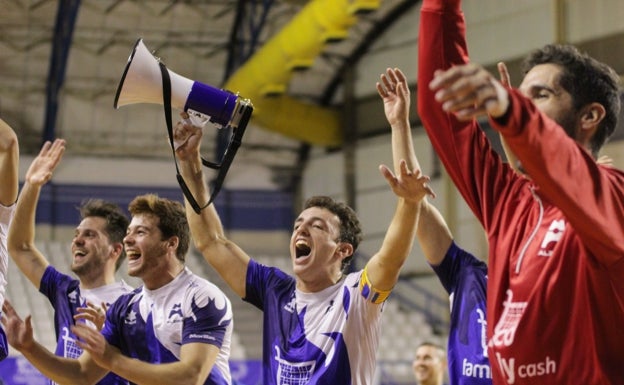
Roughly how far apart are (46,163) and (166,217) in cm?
92

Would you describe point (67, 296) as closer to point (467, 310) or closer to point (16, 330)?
point (16, 330)

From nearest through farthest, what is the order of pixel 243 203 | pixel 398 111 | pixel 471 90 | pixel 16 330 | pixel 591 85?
pixel 471 90 < pixel 591 85 < pixel 398 111 < pixel 16 330 < pixel 243 203

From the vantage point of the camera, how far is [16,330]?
615cm

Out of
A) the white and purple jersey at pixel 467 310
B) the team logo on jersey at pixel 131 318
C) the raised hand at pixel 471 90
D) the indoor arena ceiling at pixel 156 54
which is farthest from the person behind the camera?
the indoor arena ceiling at pixel 156 54

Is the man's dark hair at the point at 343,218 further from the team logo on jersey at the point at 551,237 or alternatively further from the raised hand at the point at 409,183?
the team logo on jersey at the point at 551,237

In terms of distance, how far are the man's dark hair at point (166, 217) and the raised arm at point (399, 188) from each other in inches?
72.8

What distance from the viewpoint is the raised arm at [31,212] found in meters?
7.19

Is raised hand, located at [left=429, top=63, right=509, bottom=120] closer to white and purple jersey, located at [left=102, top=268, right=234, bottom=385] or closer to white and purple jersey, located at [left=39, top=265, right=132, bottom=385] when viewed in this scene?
white and purple jersey, located at [left=102, top=268, right=234, bottom=385]

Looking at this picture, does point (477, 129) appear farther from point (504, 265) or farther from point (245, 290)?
point (245, 290)

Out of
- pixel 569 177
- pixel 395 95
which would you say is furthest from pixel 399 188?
pixel 569 177

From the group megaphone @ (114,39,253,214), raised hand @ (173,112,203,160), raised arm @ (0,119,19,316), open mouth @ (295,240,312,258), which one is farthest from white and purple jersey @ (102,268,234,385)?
raised arm @ (0,119,19,316)

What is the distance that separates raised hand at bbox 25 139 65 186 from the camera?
23.5 feet

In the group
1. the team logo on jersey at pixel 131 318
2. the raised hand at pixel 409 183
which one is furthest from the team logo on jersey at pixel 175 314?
the raised hand at pixel 409 183

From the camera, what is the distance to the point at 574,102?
331 cm
